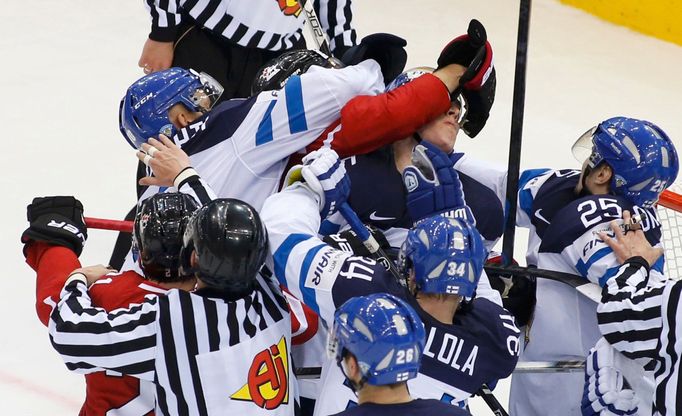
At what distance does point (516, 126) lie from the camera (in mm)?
2957

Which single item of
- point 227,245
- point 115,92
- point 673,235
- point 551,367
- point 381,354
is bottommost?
point 551,367

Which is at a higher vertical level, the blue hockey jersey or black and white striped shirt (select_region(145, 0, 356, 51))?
black and white striped shirt (select_region(145, 0, 356, 51))

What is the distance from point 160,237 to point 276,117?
57cm

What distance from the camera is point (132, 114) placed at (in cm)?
313

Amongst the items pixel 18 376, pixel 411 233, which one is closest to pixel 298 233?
pixel 411 233

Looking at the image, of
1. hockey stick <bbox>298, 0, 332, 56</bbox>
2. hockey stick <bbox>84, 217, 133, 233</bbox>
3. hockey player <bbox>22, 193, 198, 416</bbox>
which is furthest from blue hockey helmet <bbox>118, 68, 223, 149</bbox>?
hockey stick <bbox>298, 0, 332, 56</bbox>

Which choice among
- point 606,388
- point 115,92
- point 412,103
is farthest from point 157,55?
point 606,388

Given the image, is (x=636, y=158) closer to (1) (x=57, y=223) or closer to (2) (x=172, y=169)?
(2) (x=172, y=169)

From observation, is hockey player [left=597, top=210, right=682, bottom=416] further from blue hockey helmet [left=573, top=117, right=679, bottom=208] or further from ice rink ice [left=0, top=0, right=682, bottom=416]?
ice rink ice [left=0, top=0, right=682, bottom=416]

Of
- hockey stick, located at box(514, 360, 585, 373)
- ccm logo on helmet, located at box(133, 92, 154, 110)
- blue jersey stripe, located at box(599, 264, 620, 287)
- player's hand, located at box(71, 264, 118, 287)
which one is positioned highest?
ccm logo on helmet, located at box(133, 92, 154, 110)

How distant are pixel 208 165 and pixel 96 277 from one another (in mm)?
551

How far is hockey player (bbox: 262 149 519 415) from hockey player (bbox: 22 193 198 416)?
210mm

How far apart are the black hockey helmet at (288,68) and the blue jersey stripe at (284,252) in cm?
73

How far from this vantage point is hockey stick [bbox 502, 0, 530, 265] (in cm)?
285
